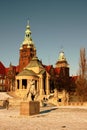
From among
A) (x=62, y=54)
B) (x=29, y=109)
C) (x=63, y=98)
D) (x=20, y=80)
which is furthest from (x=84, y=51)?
(x=62, y=54)

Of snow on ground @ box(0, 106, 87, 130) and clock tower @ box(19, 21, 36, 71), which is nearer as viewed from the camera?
snow on ground @ box(0, 106, 87, 130)

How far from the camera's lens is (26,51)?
101 metres

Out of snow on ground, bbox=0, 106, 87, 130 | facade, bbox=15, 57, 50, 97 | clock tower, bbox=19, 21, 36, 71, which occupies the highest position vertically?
clock tower, bbox=19, 21, 36, 71

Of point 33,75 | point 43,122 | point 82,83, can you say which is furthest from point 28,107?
point 33,75

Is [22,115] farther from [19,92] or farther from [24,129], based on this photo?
[19,92]

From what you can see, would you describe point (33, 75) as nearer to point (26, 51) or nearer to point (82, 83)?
point (82, 83)

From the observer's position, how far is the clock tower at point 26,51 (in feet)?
330

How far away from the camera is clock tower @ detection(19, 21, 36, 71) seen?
10062 centimetres

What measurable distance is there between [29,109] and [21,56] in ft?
256

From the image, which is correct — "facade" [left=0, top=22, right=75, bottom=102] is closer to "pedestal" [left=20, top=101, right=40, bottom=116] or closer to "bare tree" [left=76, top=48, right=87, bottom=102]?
"bare tree" [left=76, top=48, right=87, bottom=102]

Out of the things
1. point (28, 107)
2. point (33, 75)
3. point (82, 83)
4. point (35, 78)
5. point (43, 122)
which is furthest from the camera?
point (35, 78)

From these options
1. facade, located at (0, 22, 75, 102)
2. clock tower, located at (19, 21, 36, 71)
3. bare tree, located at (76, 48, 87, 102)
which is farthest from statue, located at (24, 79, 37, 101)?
clock tower, located at (19, 21, 36, 71)

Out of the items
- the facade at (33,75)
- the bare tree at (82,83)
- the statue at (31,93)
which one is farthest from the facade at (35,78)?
the statue at (31,93)

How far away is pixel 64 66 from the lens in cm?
11012
